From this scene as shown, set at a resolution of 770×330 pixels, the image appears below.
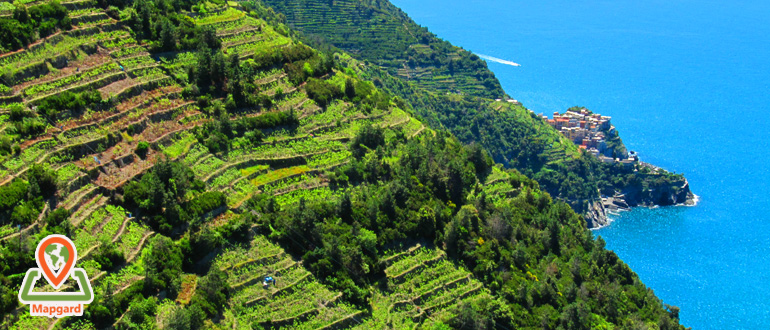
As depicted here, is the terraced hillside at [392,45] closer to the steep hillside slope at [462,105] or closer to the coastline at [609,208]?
the steep hillside slope at [462,105]

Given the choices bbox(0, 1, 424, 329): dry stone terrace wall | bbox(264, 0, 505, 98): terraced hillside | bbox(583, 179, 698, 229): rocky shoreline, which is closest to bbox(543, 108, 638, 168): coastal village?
bbox(583, 179, 698, 229): rocky shoreline

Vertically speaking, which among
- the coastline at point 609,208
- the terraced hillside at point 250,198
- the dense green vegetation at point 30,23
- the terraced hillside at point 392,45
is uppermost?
the coastline at point 609,208

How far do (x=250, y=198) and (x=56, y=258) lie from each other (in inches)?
621

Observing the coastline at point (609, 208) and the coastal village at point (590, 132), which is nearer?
the coastline at point (609, 208)

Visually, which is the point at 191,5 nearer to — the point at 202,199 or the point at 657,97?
the point at 202,199

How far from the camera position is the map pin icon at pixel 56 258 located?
110ft

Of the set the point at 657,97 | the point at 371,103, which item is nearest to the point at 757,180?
the point at 657,97

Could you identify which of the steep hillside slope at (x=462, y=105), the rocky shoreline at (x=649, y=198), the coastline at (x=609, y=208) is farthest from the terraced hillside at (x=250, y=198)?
the rocky shoreline at (x=649, y=198)

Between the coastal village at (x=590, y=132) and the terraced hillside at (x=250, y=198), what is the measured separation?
171 ft

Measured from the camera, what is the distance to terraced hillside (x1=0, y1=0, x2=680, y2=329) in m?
39.8

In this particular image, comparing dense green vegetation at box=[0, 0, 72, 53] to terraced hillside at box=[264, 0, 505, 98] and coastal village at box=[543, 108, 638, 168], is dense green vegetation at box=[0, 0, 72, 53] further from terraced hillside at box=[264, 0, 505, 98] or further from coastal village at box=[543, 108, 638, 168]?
coastal village at box=[543, 108, 638, 168]

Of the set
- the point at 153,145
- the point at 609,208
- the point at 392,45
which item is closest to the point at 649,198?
the point at 609,208

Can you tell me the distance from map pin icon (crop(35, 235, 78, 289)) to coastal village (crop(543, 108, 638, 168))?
94017 mm

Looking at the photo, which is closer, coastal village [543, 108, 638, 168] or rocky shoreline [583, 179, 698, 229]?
rocky shoreline [583, 179, 698, 229]
